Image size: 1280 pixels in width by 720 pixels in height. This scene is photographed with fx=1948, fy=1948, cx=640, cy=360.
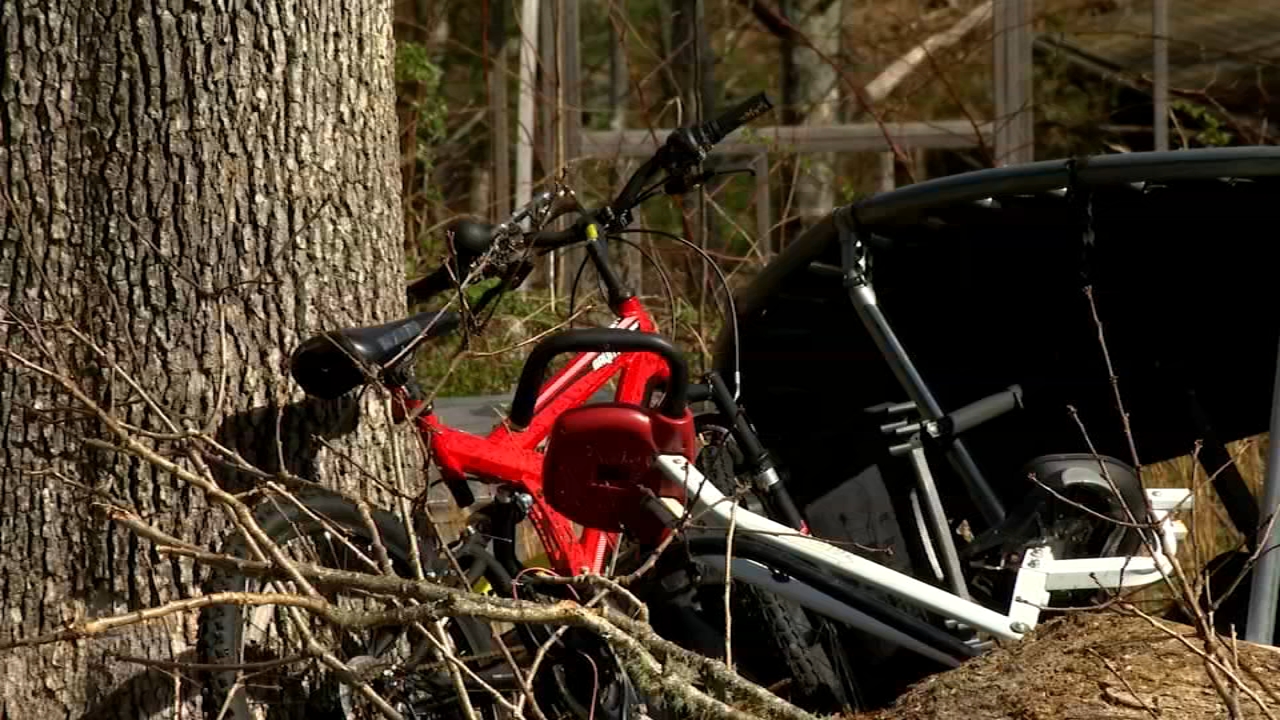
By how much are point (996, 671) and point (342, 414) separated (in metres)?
1.63

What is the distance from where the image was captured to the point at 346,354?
3838 millimetres

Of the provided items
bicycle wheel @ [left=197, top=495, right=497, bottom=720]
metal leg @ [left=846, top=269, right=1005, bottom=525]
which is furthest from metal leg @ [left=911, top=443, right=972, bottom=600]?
bicycle wheel @ [left=197, top=495, right=497, bottom=720]

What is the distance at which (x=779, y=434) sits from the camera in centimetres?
514

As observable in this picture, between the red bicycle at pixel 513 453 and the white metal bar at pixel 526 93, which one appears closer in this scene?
the red bicycle at pixel 513 453

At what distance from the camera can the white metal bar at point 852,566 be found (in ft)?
13.1

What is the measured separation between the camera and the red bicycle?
390cm

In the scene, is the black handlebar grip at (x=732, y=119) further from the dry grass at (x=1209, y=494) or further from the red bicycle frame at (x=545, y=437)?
the dry grass at (x=1209, y=494)

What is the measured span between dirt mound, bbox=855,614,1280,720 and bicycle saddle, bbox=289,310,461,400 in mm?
1192

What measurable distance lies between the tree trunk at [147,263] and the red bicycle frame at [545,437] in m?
0.37

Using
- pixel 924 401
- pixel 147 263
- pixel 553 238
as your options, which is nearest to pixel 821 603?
pixel 924 401

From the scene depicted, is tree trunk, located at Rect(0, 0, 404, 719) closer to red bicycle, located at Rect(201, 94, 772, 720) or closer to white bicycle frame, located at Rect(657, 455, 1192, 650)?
red bicycle, located at Rect(201, 94, 772, 720)

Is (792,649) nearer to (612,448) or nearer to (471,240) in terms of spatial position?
(612,448)

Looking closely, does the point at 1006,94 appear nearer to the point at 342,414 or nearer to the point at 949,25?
the point at 949,25

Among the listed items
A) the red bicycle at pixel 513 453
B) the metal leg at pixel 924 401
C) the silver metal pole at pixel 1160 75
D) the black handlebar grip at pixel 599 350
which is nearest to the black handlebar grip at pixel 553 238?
the red bicycle at pixel 513 453
